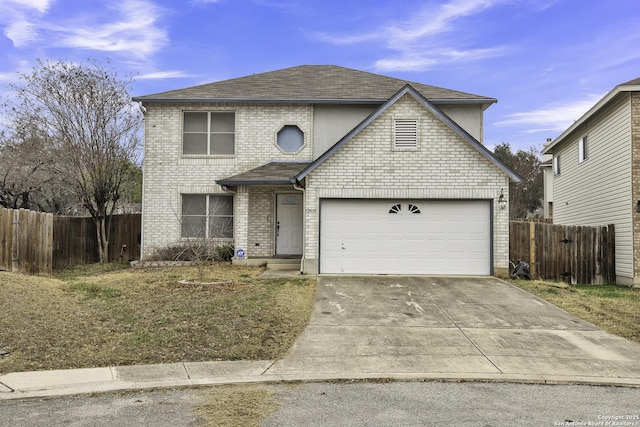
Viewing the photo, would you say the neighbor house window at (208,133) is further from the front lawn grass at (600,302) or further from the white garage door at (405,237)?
the front lawn grass at (600,302)

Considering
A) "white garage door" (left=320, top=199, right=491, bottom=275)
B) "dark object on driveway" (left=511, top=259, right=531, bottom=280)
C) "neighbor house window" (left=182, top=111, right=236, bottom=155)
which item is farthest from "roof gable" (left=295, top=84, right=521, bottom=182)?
"neighbor house window" (left=182, top=111, right=236, bottom=155)

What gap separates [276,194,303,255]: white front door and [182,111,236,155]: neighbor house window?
273 centimetres

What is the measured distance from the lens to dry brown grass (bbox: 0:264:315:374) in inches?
292

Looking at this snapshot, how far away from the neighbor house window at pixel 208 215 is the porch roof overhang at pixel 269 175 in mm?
1232

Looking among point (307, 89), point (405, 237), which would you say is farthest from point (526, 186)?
point (405, 237)

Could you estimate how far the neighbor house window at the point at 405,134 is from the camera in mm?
15078

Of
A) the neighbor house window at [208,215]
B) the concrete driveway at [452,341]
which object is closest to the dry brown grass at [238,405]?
the concrete driveway at [452,341]

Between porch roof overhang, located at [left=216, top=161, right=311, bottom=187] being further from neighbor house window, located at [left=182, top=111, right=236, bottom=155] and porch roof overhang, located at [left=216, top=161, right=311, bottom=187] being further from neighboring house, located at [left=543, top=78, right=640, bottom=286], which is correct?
neighboring house, located at [left=543, top=78, right=640, bottom=286]

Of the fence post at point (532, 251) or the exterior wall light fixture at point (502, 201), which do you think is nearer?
the exterior wall light fixture at point (502, 201)

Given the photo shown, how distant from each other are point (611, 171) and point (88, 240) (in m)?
18.4

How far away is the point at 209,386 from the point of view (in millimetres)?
6301

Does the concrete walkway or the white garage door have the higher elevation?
the white garage door

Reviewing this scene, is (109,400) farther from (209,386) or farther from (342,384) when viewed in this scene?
(342,384)

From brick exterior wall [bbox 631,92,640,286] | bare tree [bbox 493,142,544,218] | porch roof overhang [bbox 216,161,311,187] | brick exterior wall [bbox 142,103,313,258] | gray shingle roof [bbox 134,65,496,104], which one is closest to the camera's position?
brick exterior wall [bbox 631,92,640,286]
